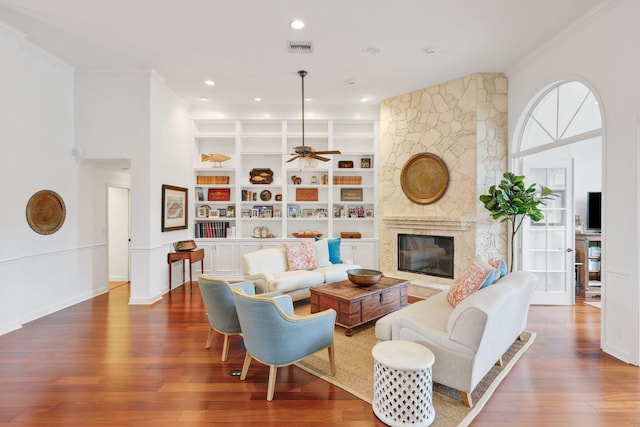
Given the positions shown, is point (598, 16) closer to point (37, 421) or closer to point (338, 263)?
point (338, 263)

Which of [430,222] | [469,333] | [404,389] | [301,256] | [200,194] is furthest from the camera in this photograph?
[200,194]

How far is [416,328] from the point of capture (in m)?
2.50

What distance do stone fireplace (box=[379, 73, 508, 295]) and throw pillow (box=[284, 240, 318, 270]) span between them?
1734 mm

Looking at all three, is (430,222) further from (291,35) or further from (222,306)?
(222,306)

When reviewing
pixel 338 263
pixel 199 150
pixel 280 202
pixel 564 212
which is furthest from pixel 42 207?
pixel 564 212

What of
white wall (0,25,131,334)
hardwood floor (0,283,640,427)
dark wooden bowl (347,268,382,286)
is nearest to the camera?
hardwood floor (0,283,640,427)

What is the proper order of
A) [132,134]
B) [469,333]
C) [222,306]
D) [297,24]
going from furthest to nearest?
[132,134], [297,24], [222,306], [469,333]

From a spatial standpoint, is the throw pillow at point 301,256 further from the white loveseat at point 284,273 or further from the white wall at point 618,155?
the white wall at point 618,155

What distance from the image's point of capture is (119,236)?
20.5ft

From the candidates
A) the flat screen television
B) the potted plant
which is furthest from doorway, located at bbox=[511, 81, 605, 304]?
the flat screen television

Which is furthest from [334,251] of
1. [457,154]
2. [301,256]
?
[457,154]

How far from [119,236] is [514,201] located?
714 cm

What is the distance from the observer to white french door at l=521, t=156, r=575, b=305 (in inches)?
185

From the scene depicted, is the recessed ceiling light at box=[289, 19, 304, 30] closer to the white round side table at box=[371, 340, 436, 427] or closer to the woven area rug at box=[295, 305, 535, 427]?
the white round side table at box=[371, 340, 436, 427]
